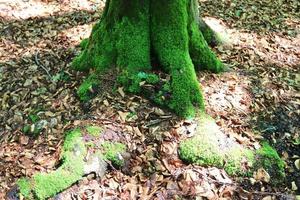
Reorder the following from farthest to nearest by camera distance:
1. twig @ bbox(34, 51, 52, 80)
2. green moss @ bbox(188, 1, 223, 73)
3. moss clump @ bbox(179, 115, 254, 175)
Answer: twig @ bbox(34, 51, 52, 80), green moss @ bbox(188, 1, 223, 73), moss clump @ bbox(179, 115, 254, 175)

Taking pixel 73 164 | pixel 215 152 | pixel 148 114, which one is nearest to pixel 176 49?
pixel 148 114

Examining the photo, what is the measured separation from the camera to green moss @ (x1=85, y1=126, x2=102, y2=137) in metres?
4.44

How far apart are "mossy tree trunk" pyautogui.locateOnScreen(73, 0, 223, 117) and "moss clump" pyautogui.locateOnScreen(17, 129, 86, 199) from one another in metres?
1.07

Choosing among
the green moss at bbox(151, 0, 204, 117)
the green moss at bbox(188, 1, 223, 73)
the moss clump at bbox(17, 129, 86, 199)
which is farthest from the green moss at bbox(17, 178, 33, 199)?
the green moss at bbox(188, 1, 223, 73)

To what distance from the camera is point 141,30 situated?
514 cm

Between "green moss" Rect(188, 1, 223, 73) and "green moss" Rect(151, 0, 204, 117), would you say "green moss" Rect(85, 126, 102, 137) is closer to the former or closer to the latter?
"green moss" Rect(151, 0, 204, 117)

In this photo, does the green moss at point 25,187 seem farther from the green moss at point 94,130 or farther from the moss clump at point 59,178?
the green moss at point 94,130

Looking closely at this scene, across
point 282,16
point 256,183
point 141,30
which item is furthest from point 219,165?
point 282,16

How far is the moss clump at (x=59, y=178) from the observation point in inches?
157

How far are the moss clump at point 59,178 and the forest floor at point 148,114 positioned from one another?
117 millimetres

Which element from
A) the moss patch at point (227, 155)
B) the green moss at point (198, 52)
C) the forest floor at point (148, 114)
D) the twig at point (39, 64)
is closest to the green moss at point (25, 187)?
the forest floor at point (148, 114)

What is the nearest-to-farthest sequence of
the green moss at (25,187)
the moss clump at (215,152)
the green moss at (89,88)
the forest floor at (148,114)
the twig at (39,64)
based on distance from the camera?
the green moss at (25,187) → the forest floor at (148,114) → the moss clump at (215,152) → the green moss at (89,88) → the twig at (39,64)

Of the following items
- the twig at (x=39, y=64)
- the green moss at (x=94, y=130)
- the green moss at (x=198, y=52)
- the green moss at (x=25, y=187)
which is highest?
the green moss at (x=198, y=52)

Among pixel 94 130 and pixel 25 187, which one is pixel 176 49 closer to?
pixel 94 130
